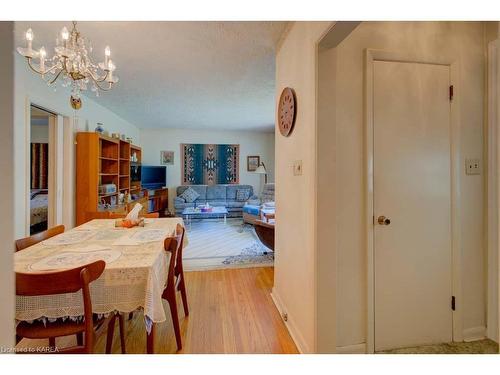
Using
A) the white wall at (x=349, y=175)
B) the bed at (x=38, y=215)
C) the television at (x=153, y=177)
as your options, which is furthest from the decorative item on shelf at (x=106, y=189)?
the white wall at (x=349, y=175)

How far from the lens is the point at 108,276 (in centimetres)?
119

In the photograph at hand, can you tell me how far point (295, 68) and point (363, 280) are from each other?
1536 mm

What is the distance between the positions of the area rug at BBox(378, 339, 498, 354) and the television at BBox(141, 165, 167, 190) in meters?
5.95

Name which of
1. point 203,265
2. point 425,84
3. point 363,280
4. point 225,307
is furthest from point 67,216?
point 425,84

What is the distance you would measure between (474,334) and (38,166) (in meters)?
7.28

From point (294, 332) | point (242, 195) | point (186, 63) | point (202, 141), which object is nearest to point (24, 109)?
point (186, 63)

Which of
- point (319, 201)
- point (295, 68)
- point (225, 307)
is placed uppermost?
point (295, 68)

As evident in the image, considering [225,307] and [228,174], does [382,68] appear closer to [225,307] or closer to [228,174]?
[225,307]

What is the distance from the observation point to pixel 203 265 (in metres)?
3.07

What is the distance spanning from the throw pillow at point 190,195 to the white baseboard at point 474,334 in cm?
561

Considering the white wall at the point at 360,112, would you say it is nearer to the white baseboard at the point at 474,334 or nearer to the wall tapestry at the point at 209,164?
the white baseboard at the point at 474,334

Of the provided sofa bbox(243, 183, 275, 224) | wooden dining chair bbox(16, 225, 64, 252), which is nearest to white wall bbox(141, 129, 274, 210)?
sofa bbox(243, 183, 275, 224)

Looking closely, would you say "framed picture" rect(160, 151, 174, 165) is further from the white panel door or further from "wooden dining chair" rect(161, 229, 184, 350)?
the white panel door
